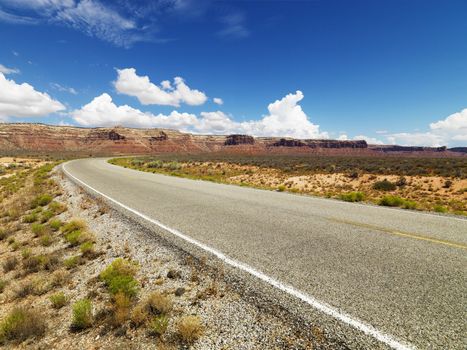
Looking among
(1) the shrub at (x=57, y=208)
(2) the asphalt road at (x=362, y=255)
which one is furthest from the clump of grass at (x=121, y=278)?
(1) the shrub at (x=57, y=208)

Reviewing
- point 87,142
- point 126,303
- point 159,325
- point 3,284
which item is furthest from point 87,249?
point 87,142

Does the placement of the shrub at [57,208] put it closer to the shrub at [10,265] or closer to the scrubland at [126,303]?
the scrubland at [126,303]

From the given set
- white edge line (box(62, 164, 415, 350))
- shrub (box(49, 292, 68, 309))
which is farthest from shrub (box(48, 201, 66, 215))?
white edge line (box(62, 164, 415, 350))

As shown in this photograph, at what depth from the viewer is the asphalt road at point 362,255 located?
10.2 ft

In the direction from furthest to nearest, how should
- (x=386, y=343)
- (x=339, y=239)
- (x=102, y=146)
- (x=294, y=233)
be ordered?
(x=102, y=146), (x=294, y=233), (x=339, y=239), (x=386, y=343)

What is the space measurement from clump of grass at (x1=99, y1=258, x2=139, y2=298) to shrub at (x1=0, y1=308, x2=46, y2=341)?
942 millimetres

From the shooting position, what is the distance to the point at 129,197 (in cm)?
1195

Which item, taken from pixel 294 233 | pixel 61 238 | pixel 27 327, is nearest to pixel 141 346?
pixel 27 327

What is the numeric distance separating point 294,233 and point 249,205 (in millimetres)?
3641

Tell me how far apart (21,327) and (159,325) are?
1994 millimetres

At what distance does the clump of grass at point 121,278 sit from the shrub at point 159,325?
89 cm

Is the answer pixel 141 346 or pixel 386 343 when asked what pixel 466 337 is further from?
pixel 141 346

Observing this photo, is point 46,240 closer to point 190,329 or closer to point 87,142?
point 190,329

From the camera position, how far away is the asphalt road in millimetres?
3109
